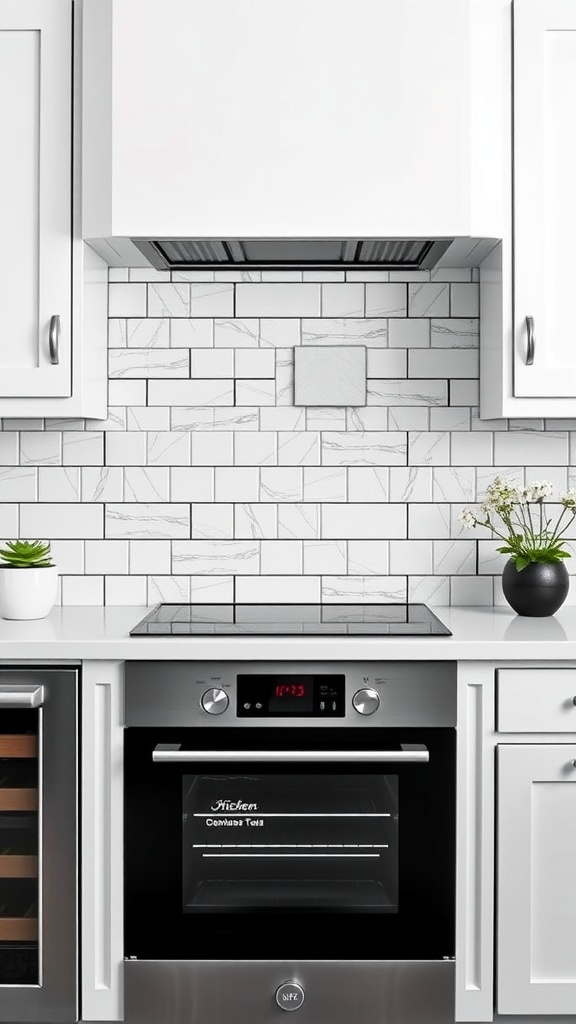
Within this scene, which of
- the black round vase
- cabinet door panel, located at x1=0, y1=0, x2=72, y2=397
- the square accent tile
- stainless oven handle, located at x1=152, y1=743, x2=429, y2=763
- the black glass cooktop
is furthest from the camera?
the square accent tile

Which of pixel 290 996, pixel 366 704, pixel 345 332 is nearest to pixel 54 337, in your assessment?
pixel 345 332

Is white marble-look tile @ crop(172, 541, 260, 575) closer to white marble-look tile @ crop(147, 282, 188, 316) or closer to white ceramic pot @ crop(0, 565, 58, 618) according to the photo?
white ceramic pot @ crop(0, 565, 58, 618)

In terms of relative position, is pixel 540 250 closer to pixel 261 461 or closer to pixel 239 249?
pixel 239 249

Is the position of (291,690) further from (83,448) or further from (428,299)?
(428,299)

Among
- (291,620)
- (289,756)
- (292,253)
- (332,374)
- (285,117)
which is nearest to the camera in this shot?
(289,756)

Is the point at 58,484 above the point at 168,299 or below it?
below

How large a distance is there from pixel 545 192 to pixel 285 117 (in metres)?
0.64

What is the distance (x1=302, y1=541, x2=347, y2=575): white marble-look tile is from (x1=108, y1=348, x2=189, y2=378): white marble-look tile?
1.93 ft

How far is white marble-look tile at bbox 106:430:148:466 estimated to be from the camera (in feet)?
8.63

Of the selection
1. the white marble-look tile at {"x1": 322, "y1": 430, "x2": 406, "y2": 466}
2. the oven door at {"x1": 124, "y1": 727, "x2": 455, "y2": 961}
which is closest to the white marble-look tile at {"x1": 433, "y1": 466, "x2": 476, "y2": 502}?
the white marble-look tile at {"x1": 322, "y1": 430, "x2": 406, "y2": 466}

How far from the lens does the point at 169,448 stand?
263 centimetres

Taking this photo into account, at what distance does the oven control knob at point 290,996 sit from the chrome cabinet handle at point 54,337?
150 cm

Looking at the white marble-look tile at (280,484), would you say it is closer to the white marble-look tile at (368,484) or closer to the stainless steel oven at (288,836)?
the white marble-look tile at (368,484)

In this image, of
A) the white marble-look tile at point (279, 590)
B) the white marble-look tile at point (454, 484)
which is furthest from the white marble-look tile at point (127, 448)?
the white marble-look tile at point (454, 484)
